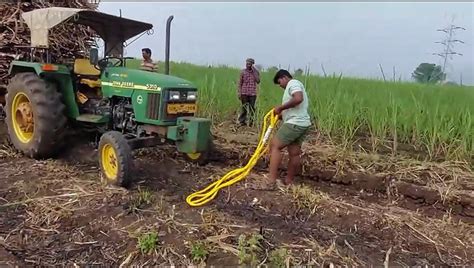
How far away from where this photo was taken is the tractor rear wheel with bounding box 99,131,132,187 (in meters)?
5.03

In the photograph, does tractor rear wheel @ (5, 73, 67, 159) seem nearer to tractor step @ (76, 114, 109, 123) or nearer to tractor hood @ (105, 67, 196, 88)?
tractor step @ (76, 114, 109, 123)

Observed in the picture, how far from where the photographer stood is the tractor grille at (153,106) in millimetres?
5312

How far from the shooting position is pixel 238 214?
4.60 m

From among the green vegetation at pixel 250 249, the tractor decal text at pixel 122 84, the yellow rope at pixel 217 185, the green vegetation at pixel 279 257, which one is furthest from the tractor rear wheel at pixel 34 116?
the green vegetation at pixel 279 257

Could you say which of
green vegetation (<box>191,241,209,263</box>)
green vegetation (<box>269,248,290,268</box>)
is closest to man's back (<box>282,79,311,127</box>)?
green vegetation (<box>269,248,290,268</box>)

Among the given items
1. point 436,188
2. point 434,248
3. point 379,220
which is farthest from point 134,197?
point 436,188

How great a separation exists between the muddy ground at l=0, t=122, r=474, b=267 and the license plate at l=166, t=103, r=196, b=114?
807 millimetres

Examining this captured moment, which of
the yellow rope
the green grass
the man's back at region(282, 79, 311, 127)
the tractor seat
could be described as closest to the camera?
the yellow rope

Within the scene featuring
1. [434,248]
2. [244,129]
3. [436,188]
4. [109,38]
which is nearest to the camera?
[434,248]

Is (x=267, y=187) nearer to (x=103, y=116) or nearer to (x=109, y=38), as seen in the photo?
(x=103, y=116)

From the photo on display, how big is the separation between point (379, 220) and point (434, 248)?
56 centimetres

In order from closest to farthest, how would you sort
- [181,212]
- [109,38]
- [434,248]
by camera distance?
[434,248]
[181,212]
[109,38]

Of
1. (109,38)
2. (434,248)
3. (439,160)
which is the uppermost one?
(109,38)

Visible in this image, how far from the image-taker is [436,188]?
522 centimetres
